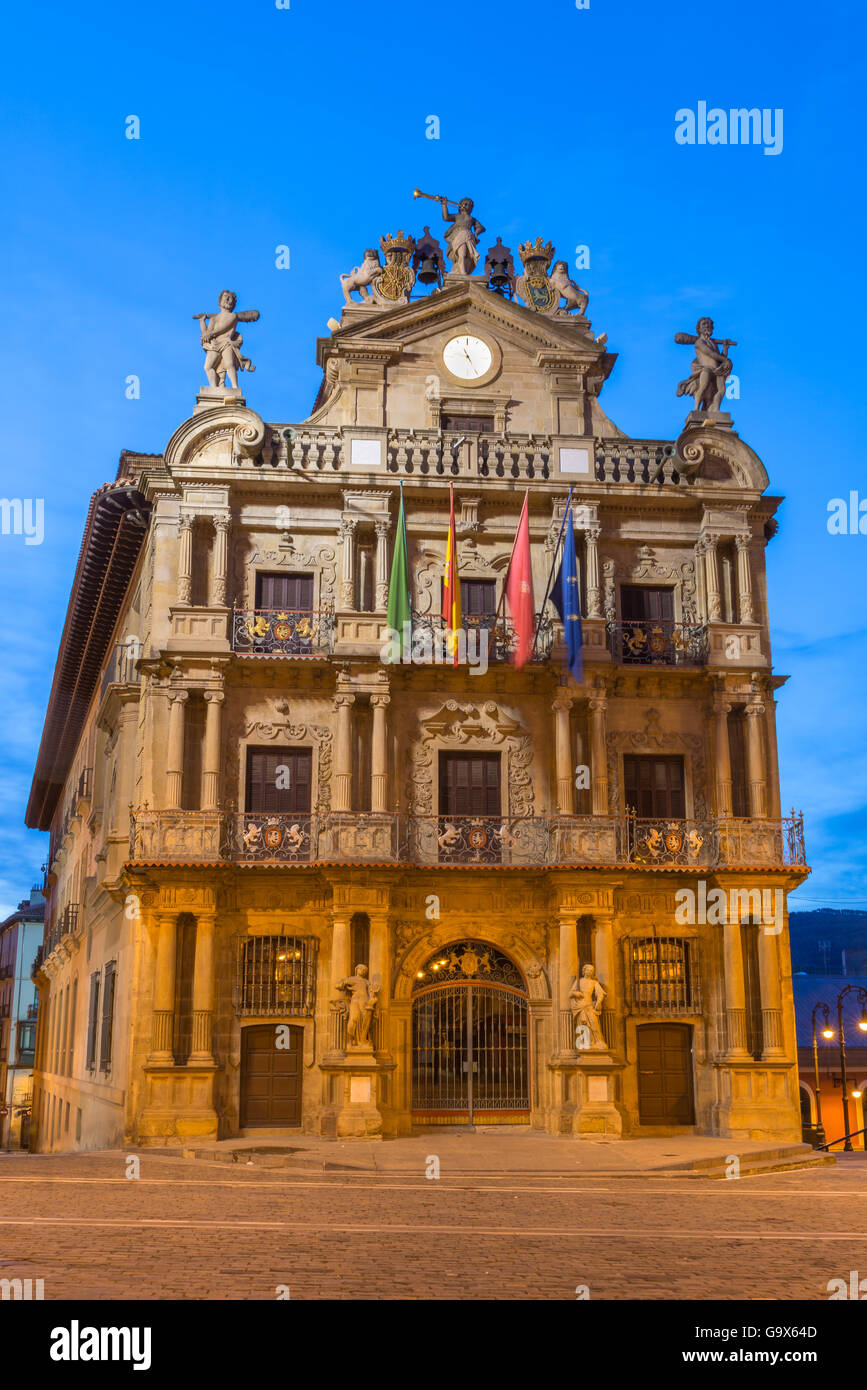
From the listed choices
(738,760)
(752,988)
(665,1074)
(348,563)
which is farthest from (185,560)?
(752,988)

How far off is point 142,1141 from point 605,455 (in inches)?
676

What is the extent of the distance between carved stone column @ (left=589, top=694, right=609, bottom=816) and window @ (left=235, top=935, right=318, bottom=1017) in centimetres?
647

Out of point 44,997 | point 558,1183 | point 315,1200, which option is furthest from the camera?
point 44,997

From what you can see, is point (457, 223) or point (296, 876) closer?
point (296, 876)

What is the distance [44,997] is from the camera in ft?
193

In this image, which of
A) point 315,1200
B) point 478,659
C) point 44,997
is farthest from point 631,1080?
point 44,997

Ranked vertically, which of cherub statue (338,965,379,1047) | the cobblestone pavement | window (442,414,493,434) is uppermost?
window (442,414,493,434)

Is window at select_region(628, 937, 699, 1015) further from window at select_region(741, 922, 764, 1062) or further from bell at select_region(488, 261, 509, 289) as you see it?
bell at select_region(488, 261, 509, 289)

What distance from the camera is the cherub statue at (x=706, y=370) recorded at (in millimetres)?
32969

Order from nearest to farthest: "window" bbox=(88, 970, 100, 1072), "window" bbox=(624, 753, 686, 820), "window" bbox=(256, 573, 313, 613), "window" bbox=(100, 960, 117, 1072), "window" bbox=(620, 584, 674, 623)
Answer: "window" bbox=(624, 753, 686, 820)
"window" bbox=(256, 573, 313, 613)
"window" bbox=(620, 584, 674, 623)
"window" bbox=(100, 960, 117, 1072)
"window" bbox=(88, 970, 100, 1072)

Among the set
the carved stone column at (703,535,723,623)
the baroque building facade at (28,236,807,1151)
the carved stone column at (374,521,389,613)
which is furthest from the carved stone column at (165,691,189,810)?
the carved stone column at (703,535,723,623)

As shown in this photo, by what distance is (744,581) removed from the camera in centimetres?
3147

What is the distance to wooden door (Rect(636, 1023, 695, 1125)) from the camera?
29.7 metres

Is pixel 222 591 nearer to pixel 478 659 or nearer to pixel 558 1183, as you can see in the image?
pixel 478 659
